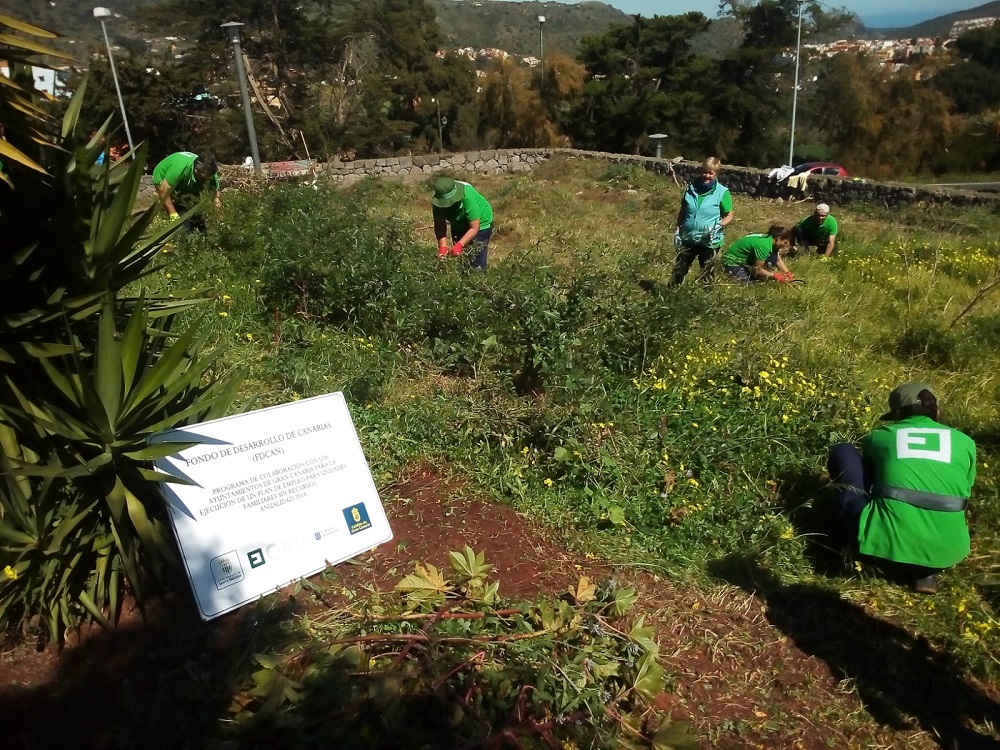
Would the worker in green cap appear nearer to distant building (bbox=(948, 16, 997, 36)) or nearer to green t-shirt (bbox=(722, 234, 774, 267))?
green t-shirt (bbox=(722, 234, 774, 267))

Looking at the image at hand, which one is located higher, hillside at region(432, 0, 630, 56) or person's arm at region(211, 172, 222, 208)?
hillside at region(432, 0, 630, 56)

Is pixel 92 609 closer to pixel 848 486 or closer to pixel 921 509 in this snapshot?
pixel 848 486

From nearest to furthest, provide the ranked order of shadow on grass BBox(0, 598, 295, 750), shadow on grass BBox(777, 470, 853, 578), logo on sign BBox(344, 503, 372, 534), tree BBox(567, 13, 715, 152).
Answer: shadow on grass BBox(0, 598, 295, 750)
logo on sign BBox(344, 503, 372, 534)
shadow on grass BBox(777, 470, 853, 578)
tree BBox(567, 13, 715, 152)

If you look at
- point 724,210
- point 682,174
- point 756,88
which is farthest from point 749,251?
point 756,88

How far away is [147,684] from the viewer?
2.52 metres

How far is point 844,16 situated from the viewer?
3738cm

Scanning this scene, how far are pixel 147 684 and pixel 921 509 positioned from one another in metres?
3.34

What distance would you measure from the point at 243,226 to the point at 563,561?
17.4ft

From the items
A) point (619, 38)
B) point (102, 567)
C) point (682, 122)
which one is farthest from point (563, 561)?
point (619, 38)

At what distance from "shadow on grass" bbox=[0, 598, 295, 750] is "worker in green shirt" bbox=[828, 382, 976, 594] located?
106 inches

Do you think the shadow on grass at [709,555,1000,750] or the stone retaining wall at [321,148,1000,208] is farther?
the stone retaining wall at [321,148,1000,208]

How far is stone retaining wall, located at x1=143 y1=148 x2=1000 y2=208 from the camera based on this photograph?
41.0 feet

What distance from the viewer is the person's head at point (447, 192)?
20.8 feet

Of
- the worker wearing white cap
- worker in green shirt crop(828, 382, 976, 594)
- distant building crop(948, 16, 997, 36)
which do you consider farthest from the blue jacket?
distant building crop(948, 16, 997, 36)
